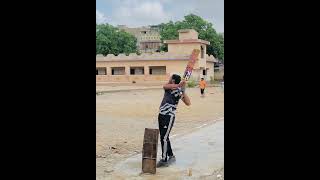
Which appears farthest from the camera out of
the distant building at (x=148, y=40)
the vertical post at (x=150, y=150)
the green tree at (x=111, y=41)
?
the distant building at (x=148, y=40)

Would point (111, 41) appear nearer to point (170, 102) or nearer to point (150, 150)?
point (170, 102)

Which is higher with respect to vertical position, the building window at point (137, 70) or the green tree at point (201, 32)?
the green tree at point (201, 32)

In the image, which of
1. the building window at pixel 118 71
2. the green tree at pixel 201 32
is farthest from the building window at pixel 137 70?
the green tree at pixel 201 32

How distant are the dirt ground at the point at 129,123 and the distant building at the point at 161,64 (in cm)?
348

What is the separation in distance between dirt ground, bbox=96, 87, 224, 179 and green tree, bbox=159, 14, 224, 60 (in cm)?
636

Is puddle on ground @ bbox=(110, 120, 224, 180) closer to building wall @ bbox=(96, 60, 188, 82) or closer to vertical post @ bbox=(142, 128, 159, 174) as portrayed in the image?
vertical post @ bbox=(142, 128, 159, 174)

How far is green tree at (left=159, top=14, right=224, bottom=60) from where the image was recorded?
2034 cm

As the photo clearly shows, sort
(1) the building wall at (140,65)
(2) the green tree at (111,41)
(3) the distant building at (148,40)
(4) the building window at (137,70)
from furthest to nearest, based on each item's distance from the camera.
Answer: (3) the distant building at (148,40) < (2) the green tree at (111,41) < (4) the building window at (137,70) < (1) the building wall at (140,65)

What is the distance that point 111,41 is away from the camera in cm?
2216

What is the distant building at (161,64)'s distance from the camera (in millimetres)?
17609

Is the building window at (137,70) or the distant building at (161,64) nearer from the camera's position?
the distant building at (161,64)

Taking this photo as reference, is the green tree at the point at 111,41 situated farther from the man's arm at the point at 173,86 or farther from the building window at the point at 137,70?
the man's arm at the point at 173,86
